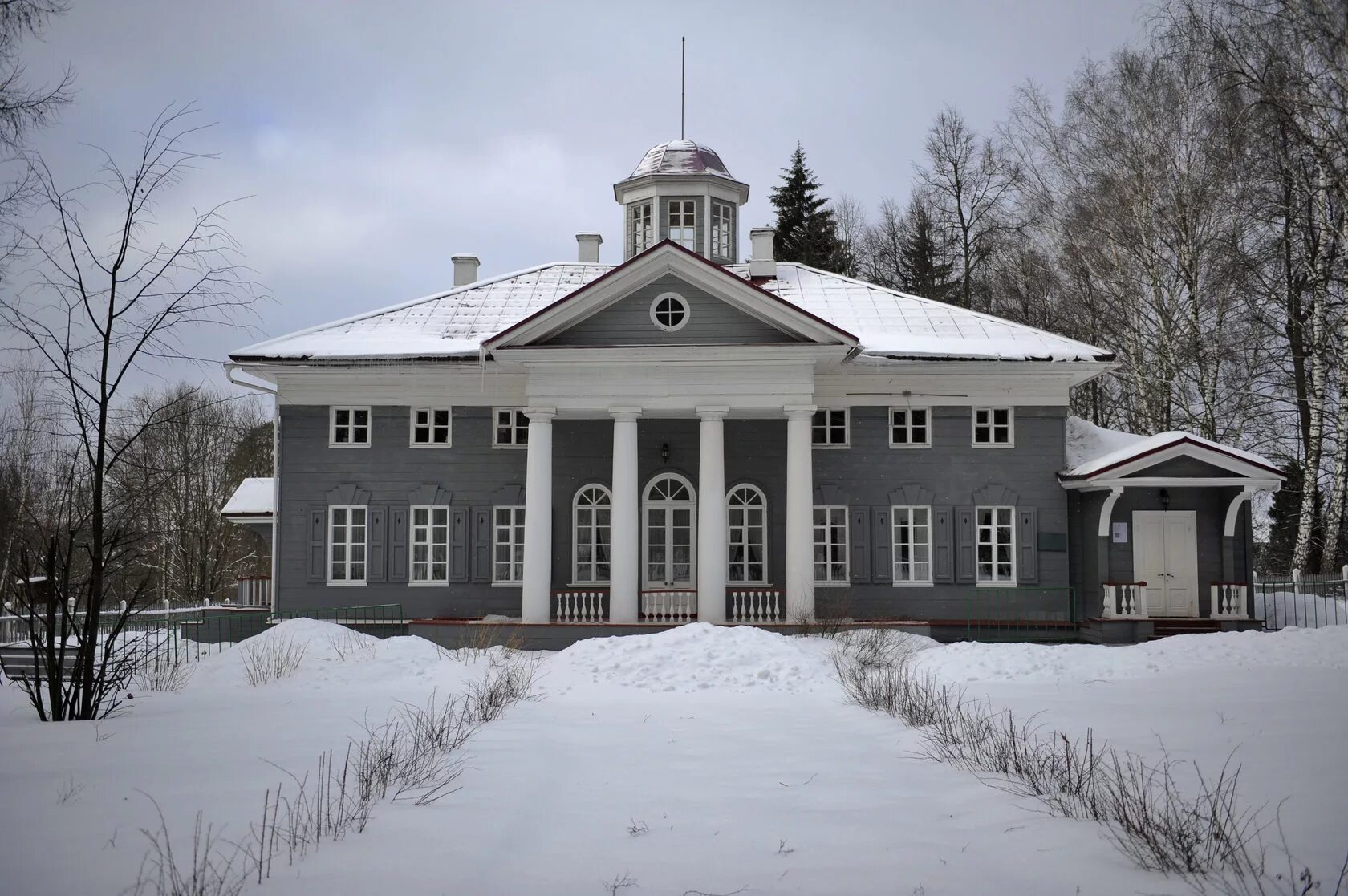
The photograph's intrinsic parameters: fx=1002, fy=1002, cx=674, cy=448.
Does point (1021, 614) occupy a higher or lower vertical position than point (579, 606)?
lower

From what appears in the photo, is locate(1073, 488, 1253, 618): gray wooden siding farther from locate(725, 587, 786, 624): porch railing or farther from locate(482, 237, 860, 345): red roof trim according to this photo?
locate(482, 237, 860, 345): red roof trim

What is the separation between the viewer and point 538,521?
17.3 metres

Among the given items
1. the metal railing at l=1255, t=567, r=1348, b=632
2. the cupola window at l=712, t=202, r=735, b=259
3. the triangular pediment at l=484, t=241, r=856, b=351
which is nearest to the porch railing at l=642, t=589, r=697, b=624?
the triangular pediment at l=484, t=241, r=856, b=351

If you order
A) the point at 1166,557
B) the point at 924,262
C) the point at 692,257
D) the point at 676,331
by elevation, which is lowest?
the point at 1166,557

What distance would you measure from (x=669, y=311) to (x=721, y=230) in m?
6.11

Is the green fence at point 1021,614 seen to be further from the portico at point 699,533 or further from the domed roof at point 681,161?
the domed roof at point 681,161

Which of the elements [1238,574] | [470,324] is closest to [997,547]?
[1238,574]

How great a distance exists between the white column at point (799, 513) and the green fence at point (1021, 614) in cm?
344

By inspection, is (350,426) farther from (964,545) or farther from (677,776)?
(677,776)

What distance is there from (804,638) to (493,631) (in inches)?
198

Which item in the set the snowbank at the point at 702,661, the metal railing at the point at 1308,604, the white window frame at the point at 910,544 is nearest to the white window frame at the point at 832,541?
the white window frame at the point at 910,544

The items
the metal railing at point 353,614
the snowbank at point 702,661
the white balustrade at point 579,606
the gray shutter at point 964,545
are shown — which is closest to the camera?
the snowbank at point 702,661

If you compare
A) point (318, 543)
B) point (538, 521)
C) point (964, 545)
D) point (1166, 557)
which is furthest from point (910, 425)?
point (318, 543)

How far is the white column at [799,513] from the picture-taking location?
17125mm
